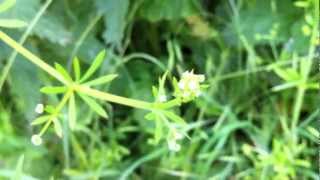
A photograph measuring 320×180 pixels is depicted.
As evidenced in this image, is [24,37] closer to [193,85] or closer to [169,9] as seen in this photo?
[169,9]

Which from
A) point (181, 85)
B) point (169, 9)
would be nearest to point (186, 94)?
point (181, 85)

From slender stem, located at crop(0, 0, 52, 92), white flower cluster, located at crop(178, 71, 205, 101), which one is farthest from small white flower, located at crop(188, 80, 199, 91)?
slender stem, located at crop(0, 0, 52, 92)

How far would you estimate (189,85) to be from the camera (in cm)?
71

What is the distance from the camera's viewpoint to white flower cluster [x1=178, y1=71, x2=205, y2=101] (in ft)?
2.31

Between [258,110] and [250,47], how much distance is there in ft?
0.46

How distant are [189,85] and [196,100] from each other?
54 centimetres

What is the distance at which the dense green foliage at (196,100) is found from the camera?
116 centimetres

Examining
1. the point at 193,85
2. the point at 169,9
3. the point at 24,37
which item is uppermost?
the point at 169,9

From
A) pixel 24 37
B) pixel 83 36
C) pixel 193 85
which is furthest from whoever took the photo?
pixel 83 36

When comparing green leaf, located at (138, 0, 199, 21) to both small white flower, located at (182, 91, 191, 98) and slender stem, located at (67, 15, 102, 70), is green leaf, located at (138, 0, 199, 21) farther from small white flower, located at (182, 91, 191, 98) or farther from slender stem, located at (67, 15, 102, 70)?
small white flower, located at (182, 91, 191, 98)

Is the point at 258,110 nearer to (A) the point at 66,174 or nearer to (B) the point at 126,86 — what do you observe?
(B) the point at 126,86

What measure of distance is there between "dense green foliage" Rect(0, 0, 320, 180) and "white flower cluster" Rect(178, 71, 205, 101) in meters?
0.40

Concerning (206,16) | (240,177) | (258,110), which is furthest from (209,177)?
(206,16)

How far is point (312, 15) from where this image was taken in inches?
45.0
